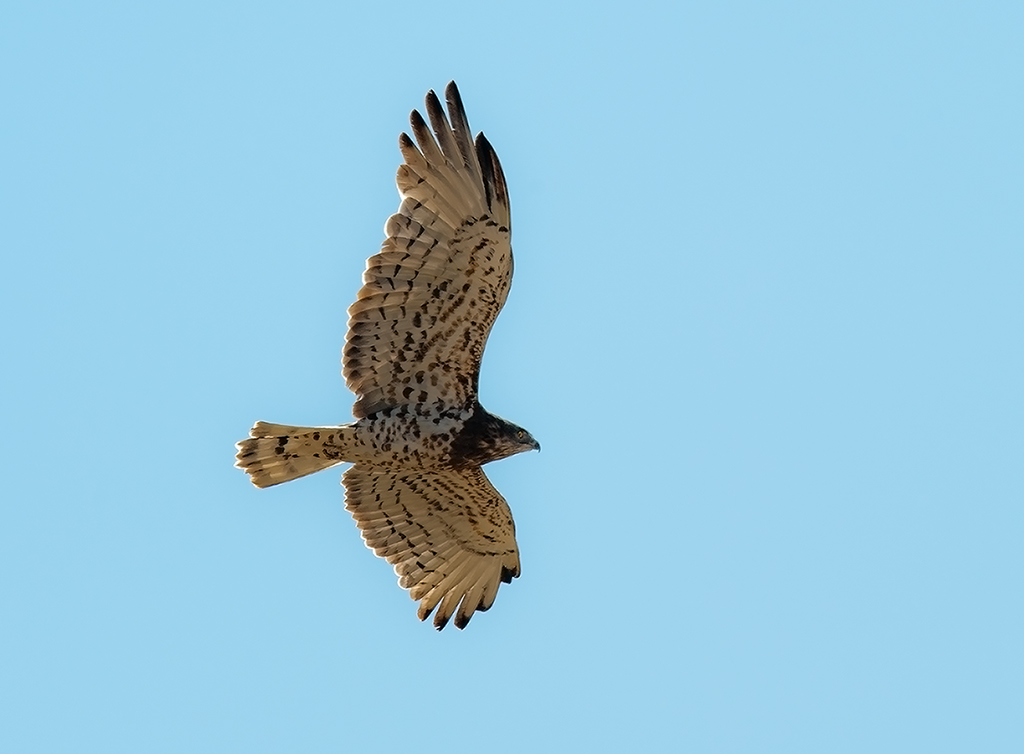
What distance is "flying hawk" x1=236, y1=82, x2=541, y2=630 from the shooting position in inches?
509

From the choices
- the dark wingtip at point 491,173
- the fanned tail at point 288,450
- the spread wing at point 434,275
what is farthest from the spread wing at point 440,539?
the dark wingtip at point 491,173

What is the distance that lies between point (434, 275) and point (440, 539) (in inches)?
115

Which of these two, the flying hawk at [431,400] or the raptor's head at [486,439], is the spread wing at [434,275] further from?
the raptor's head at [486,439]

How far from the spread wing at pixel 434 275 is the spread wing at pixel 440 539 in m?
1.24

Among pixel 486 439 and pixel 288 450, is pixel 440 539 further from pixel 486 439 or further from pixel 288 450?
pixel 288 450

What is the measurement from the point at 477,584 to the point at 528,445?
1.64 metres

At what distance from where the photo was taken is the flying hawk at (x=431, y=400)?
1294 centimetres

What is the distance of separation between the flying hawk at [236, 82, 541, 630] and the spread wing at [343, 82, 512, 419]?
0.4 inches

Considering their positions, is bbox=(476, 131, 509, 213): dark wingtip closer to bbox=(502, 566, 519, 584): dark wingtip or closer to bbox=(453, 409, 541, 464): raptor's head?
bbox=(453, 409, 541, 464): raptor's head

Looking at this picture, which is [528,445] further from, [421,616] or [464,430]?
[421,616]

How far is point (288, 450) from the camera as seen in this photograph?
45.0 ft

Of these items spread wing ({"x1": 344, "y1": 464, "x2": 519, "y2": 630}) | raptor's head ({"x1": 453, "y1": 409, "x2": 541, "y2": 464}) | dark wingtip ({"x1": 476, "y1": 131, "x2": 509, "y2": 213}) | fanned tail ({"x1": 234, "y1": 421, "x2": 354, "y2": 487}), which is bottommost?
fanned tail ({"x1": 234, "y1": 421, "x2": 354, "y2": 487})

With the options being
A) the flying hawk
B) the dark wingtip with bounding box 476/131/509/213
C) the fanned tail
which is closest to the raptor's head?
the flying hawk

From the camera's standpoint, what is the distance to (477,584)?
15070 mm
